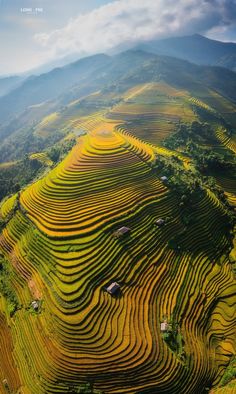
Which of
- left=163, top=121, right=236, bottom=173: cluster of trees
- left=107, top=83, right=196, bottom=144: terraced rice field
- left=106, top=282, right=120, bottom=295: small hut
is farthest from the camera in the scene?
left=107, top=83, right=196, bottom=144: terraced rice field

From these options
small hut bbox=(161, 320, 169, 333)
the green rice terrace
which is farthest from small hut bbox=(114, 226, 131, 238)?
small hut bbox=(161, 320, 169, 333)

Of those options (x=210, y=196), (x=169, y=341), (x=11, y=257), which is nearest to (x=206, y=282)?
(x=169, y=341)

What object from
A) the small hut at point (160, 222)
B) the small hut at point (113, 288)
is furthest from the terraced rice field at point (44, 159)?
the small hut at point (113, 288)

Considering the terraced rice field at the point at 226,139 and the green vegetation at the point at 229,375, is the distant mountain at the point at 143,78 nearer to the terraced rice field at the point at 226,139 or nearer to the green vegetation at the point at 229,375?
the terraced rice field at the point at 226,139

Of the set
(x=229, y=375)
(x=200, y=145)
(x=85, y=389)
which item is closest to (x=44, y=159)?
(x=200, y=145)

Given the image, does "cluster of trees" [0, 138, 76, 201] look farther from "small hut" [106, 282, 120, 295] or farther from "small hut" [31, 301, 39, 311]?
"small hut" [106, 282, 120, 295]

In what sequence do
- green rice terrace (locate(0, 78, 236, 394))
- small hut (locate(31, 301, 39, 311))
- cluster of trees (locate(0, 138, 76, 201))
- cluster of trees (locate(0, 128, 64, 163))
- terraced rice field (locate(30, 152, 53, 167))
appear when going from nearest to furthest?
green rice terrace (locate(0, 78, 236, 394))
small hut (locate(31, 301, 39, 311))
cluster of trees (locate(0, 138, 76, 201))
terraced rice field (locate(30, 152, 53, 167))
cluster of trees (locate(0, 128, 64, 163))
